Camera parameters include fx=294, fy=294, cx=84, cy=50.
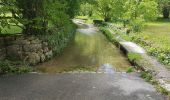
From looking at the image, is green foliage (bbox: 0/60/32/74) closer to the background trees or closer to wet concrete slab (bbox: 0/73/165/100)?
wet concrete slab (bbox: 0/73/165/100)

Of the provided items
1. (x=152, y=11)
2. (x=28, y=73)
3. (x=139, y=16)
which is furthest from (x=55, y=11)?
(x=152, y=11)

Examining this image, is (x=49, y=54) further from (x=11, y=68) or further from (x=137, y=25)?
Result: (x=137, y=25)

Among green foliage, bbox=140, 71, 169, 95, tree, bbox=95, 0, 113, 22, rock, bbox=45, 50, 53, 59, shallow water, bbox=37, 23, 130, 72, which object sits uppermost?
tree, bbox=95, 0, 113, 22

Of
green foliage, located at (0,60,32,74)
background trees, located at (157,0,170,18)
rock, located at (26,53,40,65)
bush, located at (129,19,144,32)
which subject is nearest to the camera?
green foliage, located at (0,60,32,74)

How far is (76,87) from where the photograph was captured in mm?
9680

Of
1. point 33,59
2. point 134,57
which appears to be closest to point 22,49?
point 33,59

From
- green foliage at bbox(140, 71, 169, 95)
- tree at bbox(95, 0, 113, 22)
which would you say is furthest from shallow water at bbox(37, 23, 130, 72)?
tree at bbox(95, 0, 113, 22)

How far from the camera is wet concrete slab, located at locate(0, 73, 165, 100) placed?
871 centimetres

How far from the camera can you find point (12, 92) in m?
9.07

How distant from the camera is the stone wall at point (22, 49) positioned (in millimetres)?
13203

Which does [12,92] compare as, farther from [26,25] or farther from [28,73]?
[26,25]

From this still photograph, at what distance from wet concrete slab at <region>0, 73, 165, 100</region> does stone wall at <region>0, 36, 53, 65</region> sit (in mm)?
2357

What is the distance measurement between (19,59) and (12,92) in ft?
14.6

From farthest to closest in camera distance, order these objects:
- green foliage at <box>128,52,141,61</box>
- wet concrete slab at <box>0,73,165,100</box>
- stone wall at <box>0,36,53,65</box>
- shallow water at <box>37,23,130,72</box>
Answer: green foliage at <box>128,52,141,61</box> → shallow water at <box>37,23,130,72</box> → stone wall at <box>0,36,53,65</box> → wet concrete slab at <box>0,73,165,100</box>
